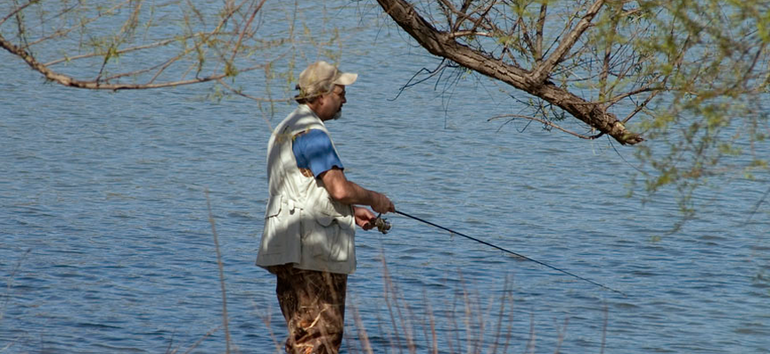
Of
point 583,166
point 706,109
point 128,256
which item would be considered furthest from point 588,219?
point 706,109

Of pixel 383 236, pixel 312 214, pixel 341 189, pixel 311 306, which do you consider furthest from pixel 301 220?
pixel 383 236

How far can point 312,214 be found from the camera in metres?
4.59

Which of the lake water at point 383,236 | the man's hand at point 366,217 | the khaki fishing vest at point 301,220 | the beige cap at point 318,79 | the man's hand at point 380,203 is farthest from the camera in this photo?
the lake water at point 383,236

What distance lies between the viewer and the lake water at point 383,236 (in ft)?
22.7

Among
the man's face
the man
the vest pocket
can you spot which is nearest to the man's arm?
the man

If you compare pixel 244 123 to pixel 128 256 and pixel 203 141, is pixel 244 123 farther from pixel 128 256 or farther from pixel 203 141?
pixel 128 256

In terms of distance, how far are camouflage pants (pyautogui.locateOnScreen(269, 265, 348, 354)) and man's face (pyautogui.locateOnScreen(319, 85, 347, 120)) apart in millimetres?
610

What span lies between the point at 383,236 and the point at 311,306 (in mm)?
4454

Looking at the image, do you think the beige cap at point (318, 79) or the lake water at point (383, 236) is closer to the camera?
the beige cap at point (318, 79)

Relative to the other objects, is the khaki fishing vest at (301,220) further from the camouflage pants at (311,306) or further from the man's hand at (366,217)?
the man's hand at (366,217)

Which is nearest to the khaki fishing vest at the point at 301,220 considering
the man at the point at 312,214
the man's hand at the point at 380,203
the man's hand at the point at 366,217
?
the man at the point at 312,214

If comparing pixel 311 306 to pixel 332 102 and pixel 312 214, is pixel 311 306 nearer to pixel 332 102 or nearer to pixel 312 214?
pixel 312 214

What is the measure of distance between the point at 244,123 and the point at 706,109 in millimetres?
10126

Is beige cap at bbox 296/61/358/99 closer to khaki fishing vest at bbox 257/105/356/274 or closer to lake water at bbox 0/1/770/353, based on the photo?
khaki fishing vest at bbox 257/105/356/274
